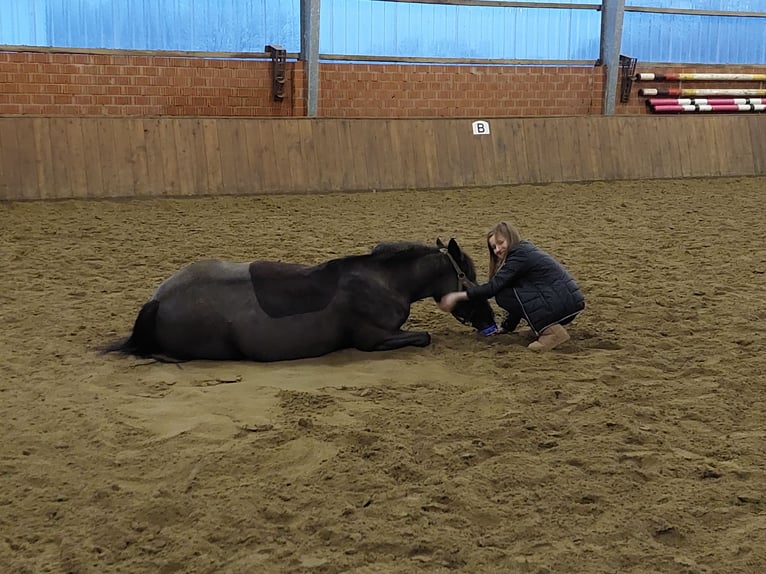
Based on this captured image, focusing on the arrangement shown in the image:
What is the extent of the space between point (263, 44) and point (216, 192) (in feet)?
11.8

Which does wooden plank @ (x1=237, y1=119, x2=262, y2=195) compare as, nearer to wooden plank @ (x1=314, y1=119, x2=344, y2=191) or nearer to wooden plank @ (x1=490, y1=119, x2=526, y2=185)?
wooden plank @ (x1=314, y1=119, x2=344, y2=191)

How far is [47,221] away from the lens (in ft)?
33.0

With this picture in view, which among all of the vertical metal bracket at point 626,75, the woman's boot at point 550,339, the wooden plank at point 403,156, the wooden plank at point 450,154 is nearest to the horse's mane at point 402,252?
the woman's boot at point 550,339

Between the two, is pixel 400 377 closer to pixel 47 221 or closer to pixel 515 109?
pixel 47 221

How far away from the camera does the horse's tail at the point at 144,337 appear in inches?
210

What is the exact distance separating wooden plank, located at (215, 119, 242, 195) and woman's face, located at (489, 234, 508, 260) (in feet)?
22.8

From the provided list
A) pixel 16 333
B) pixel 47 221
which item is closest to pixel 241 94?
pixel 47 221

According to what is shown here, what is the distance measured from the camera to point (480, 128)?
44.7 feet

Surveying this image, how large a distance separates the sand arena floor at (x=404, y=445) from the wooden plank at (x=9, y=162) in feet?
11.9

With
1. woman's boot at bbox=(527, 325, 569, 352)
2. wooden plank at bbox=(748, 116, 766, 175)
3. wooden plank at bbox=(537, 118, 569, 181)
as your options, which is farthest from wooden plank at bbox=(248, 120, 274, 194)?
wooden plank at bbox=(748, 116, 766, 175)

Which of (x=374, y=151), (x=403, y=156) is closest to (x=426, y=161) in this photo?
(x=403, y=156)

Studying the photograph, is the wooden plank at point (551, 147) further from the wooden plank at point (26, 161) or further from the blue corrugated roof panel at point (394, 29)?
the wooden plank at point (26, 161)

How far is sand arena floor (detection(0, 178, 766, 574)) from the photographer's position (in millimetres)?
3045

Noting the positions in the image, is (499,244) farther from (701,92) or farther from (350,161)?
(701,92)
